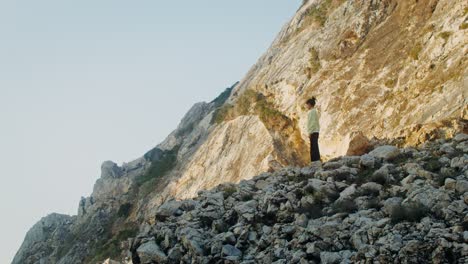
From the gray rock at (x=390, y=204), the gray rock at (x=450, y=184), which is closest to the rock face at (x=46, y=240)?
the gray rock at (x=390, y=204)

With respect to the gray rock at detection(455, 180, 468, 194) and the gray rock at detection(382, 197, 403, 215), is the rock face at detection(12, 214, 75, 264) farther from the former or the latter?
the gray rock at detection(455, 180, 468, 194)

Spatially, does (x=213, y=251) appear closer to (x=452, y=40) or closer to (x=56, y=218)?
(x=452, y=40)

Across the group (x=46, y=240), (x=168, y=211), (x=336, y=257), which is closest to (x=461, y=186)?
(x=336, y=257)

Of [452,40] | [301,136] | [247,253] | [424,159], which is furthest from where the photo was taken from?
[301,136]

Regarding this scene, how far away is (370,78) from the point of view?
2820 cm

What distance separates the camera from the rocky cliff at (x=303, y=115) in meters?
21.7

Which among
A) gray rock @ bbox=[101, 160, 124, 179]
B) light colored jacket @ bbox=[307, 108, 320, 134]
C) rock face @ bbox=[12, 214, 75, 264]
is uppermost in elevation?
gray rock @ bbox=[101, 160, 124, 179]

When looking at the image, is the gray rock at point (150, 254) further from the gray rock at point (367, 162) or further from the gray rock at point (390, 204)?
the gray rock at point (367, 162)

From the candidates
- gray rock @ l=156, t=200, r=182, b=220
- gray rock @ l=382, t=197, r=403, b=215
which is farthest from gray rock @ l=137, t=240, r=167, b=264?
gray rock @ l=382, t=197, r=403, b=215

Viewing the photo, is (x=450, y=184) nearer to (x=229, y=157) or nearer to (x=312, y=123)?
(x=312, y=123)

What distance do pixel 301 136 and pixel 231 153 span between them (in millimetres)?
4973

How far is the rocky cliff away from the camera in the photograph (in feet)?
71.1

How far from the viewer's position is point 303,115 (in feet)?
103

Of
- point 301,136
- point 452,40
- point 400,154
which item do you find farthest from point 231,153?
point 400,154
